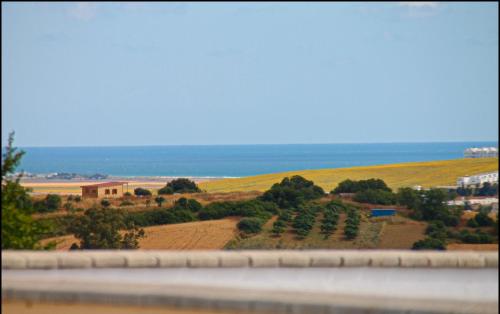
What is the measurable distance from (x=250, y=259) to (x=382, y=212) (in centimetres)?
1330

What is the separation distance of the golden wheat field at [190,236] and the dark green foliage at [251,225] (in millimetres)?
231

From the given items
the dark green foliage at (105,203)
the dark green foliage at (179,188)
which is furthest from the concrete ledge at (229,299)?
the dark green foliage at (179,188)

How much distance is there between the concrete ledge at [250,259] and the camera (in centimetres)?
870

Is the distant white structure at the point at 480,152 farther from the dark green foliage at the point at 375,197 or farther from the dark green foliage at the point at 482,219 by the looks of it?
the dark green foliage at the point at 482,219

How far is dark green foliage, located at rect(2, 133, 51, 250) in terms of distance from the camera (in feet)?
Result: 38.3

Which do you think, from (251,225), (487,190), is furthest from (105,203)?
(487,190)

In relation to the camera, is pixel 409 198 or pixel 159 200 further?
pixel 159 200

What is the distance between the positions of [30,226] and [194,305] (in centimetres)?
510

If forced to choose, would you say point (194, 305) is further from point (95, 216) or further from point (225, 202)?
point (225, 202)

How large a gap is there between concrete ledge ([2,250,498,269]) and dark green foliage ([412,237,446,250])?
8.60 m

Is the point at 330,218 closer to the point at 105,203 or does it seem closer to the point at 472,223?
the point at 472,223

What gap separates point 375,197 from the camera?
24.5 metres

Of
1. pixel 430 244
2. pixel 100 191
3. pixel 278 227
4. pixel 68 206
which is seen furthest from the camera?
Result: pixel 100 191

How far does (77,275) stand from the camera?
8.57 meters
